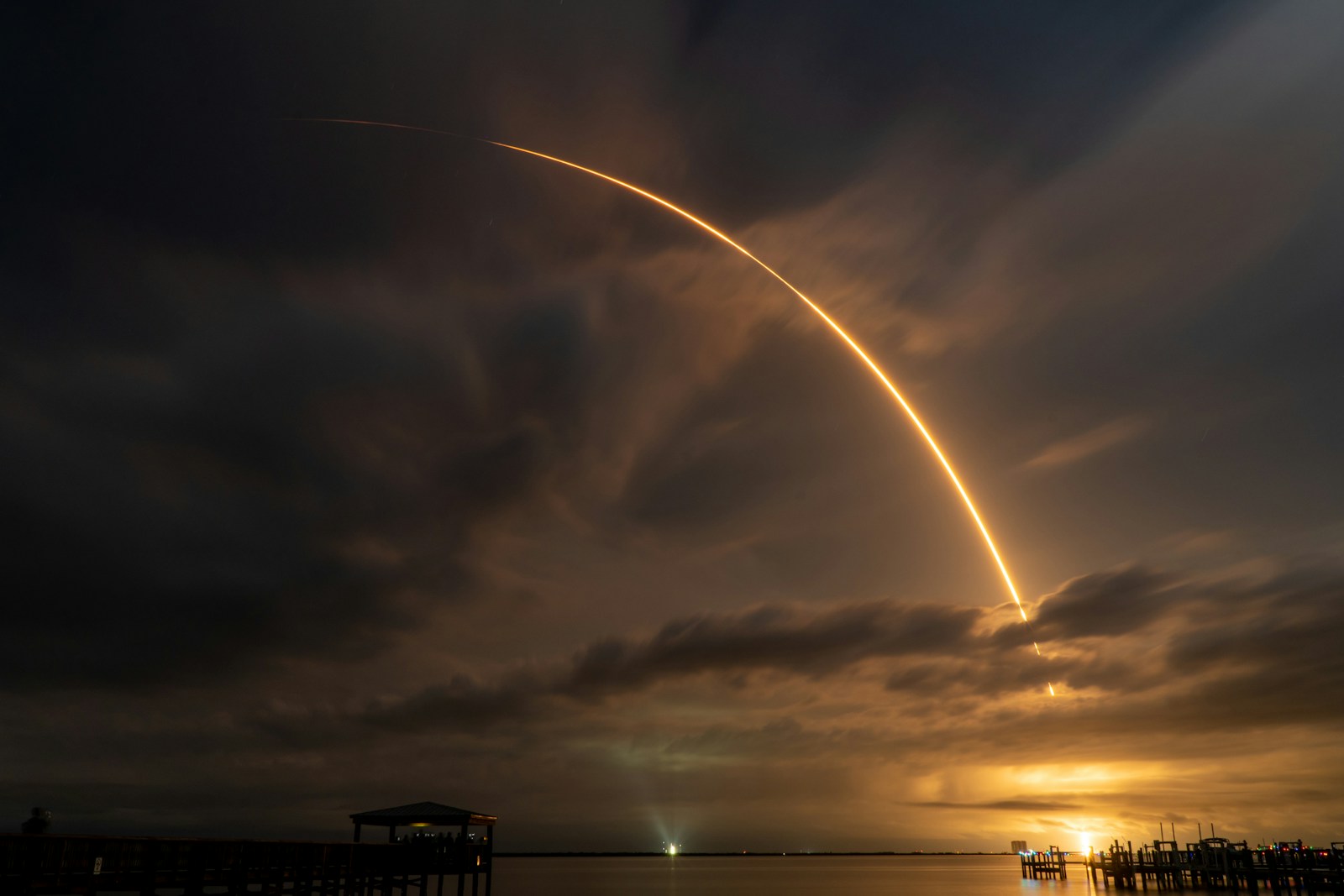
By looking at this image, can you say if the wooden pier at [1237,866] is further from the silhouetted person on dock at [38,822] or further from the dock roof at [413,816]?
the silhouetted person on dock at [38,822]

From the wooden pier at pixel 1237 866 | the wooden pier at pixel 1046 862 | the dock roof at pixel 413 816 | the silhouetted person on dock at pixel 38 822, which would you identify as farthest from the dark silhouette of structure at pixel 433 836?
the wooden pier at pixel 1046 862

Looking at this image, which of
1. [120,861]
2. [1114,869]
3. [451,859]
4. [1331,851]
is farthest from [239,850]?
[1114,869]

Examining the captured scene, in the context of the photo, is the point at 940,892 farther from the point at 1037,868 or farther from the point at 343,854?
the point at 343,854

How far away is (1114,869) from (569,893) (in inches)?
2824

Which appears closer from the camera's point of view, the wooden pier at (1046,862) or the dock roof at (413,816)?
the dock roof at (413,816)

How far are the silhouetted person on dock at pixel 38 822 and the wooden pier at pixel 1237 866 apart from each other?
92284mm

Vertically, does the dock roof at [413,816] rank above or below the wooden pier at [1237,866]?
above

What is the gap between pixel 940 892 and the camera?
129375 millimetres

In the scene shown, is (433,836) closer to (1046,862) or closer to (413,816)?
(413,816)

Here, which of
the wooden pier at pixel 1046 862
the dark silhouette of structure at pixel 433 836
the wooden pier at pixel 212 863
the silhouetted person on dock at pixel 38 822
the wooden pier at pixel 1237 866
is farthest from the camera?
the wooden pier at pixel 1046 862

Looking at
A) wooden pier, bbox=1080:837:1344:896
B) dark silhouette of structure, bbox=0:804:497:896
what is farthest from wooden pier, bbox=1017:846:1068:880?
dark silhouette of structure, bbox=0:804:497:896

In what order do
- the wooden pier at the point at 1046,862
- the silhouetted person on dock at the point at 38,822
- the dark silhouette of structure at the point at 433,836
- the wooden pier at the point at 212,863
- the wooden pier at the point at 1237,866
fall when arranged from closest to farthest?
the wooden pier at the point at 212,863
the silhouetted person on dock at the point at 38,822
the dark silhouette of structure at the point at 433,836
the wooden pier at the point at 1237,866
the wooden pier at the point at 1046,862

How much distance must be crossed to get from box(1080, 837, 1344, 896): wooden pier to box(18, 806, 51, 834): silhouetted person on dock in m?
92.3

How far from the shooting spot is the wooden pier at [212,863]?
24641 mm
